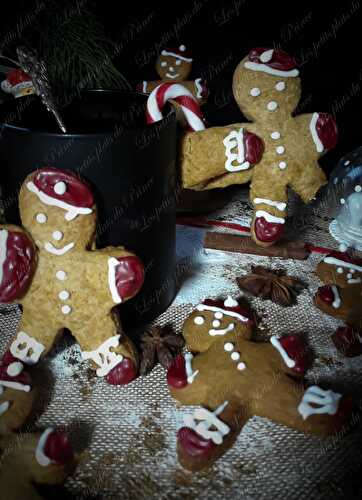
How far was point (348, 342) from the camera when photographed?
2.97 feet

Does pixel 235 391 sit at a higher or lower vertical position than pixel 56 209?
lower

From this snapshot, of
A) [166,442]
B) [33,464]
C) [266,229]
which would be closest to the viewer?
[33,464]

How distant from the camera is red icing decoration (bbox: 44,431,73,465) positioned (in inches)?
25.8

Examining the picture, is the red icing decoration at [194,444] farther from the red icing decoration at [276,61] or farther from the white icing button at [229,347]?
the red icing decoration at [276,61]

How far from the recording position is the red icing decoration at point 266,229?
42.6 inches

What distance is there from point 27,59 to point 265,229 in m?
0.56

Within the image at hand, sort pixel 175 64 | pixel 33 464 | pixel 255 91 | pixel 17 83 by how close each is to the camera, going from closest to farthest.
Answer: pixel 33 464 → pixel 255 91 → pixel 17 83 → pixel 175 64

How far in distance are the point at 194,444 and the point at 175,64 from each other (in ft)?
3.69

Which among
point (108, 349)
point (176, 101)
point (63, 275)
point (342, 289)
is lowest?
point (342, 289)

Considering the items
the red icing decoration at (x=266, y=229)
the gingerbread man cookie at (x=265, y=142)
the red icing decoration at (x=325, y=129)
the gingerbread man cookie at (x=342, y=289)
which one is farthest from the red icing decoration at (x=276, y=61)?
the gingerbread man cookie at (x=342, y=289)

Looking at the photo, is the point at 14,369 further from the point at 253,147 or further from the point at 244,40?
the point at 244,40

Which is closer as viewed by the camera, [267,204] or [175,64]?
[267,204]

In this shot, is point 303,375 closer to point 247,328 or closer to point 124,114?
point 247,328

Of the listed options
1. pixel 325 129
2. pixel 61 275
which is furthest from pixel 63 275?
pixel 325 129
